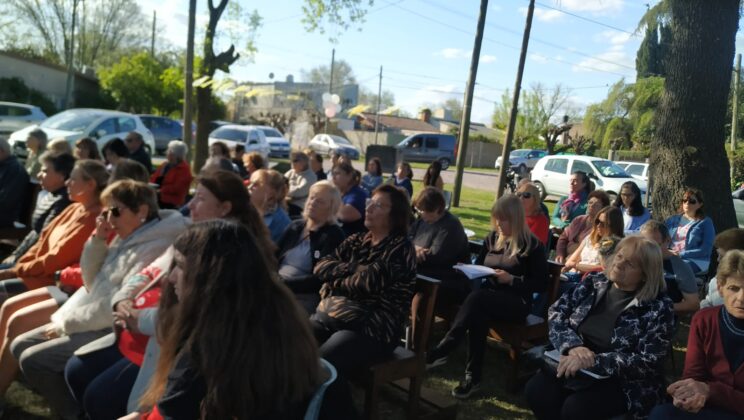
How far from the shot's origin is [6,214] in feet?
20.1

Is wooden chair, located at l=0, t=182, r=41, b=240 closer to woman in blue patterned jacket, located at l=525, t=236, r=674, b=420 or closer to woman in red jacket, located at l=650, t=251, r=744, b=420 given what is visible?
woman in blue patterned jacket, located at l=525, t=236, r=674, b=420

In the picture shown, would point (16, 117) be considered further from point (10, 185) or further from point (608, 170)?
point (608, 170)

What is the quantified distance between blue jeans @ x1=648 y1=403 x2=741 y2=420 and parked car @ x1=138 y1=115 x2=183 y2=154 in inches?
876

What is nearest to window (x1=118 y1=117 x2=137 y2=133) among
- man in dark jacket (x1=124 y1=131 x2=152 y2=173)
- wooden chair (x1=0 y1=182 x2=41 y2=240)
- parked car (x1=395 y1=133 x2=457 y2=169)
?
man in dark jacket (x1=124 y1=131 x2=152 y2=173)

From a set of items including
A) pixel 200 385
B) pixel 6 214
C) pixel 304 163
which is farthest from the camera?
pixel 304 163

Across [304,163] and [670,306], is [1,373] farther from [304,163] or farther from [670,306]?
[304,163]

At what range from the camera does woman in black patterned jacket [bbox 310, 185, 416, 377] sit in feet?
11.3

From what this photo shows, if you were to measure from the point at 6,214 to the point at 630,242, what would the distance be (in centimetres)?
573

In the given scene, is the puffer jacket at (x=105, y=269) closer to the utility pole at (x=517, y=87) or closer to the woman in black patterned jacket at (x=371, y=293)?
the woman in black patterned jacket at (x=371, y=293)

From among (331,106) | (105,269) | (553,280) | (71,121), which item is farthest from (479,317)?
(331,106)

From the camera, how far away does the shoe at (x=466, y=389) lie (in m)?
4.45

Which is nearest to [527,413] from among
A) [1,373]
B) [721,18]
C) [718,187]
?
[1,373]

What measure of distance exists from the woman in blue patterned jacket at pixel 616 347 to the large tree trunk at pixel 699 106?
Answer: 4.79 meters

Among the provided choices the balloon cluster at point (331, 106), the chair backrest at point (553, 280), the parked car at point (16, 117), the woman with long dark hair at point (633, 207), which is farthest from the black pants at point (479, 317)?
the balloon cluster at point (331, 106)
